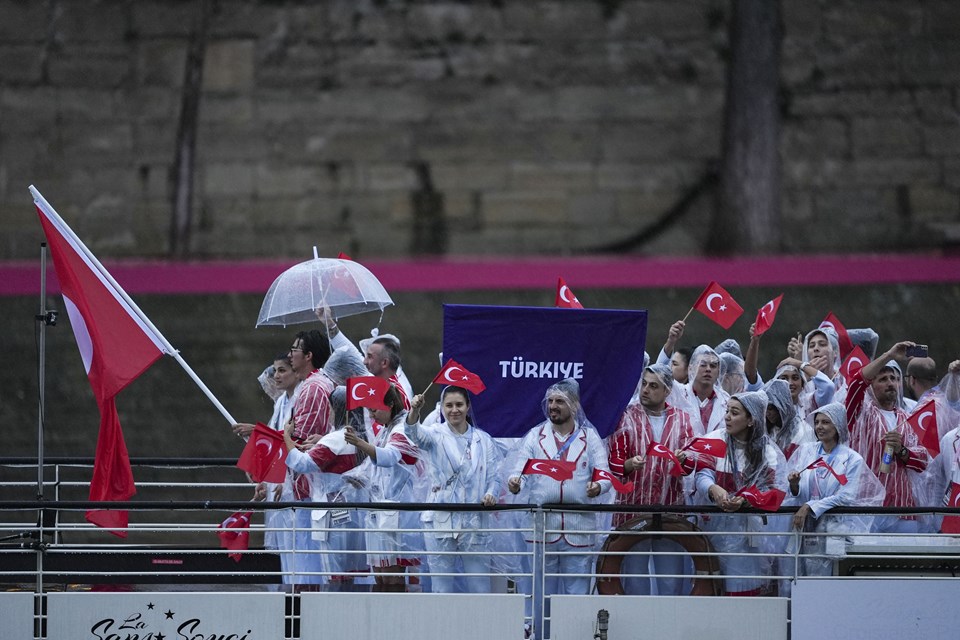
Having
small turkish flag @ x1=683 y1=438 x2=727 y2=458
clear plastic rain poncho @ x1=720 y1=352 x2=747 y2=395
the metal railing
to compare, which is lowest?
→ the metal railing

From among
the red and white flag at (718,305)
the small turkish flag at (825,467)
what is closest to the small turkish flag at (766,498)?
the small turkish flag at (825,467)

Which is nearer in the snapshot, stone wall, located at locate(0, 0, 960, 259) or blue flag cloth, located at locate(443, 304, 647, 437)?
blue flag cloth, located at locate(443, 304, 647, 437)

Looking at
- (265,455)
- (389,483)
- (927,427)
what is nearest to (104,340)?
(265,455)

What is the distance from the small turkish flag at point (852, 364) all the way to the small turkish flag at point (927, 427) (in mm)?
650

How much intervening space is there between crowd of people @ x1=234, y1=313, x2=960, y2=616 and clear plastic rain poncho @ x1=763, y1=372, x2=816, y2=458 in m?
0.01

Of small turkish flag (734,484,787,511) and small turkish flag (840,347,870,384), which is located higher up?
small turkish flag (840,347,870,384)

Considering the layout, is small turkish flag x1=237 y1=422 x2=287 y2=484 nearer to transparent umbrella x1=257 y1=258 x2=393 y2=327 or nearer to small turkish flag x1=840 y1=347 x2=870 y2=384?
transparent umbrella x1=257 y1=258 x2=393 y2=327

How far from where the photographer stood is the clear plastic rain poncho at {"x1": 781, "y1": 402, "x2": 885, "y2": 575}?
26.6 ft

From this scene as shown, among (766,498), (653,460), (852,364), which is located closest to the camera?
(766,498)

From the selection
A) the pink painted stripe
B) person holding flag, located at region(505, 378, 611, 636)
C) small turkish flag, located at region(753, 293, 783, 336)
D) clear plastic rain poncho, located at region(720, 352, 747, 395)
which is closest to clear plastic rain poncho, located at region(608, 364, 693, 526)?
person holding flag, located at region(505, 378, 611, 636)

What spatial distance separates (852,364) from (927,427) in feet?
3.24

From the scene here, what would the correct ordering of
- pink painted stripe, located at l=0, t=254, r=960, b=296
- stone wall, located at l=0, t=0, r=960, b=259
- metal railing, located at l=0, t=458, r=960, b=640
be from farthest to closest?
stone wall, located at l=0, t=0, r=960, b=259 → pink painted stripe, located at l=0, t=254, r=960, b=296 → metal railing, located at l=0, t=458, r=960, b=640

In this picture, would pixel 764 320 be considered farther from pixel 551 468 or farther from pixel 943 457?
pixel 551 468

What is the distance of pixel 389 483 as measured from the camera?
8828mm
